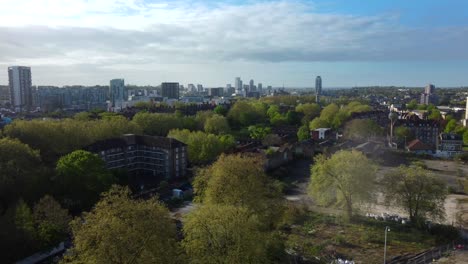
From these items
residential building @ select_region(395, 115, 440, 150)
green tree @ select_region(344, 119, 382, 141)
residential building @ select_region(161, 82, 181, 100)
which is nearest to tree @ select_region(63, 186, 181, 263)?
green tree @ select_region(344, 119, 382, 141)

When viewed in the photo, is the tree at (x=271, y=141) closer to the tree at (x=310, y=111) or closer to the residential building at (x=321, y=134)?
the residential building at (x=321, y=134)

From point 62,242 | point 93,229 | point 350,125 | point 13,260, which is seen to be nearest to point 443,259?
point 93,229

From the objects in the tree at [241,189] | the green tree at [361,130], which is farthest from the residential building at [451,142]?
the tree at [241,189]

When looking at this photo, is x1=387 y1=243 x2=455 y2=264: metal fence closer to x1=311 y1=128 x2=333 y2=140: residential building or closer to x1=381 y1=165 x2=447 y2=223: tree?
x1=381 y1=165 x2=447 y2=223: tree

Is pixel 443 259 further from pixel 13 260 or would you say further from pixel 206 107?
pixel 206 107

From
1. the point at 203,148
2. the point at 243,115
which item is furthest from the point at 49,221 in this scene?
the point at 243,115
